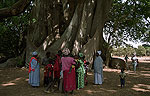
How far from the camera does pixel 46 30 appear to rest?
535 inches

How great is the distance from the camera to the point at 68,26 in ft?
39.3

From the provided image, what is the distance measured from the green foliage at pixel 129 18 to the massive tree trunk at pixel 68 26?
395 centimetres

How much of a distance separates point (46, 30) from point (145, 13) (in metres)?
10.4

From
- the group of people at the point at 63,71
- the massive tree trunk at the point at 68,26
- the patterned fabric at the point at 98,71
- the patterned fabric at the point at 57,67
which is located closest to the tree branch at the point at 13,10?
the group of people at the point at 63,71

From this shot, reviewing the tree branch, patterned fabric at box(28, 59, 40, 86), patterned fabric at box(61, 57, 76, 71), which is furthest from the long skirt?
the tree branch

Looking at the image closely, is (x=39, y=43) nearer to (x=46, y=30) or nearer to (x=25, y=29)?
(x=46, y=30)

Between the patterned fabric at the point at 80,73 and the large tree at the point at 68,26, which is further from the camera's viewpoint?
the large tree at the point at 68,26

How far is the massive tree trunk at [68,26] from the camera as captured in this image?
11.2 m

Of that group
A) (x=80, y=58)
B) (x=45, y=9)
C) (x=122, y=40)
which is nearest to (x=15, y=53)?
(x=45, y=9)

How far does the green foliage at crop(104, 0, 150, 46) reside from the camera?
1519cm

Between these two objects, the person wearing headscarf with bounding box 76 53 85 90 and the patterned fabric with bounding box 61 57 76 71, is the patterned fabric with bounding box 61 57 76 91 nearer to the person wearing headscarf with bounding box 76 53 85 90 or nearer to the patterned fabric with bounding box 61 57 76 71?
the patterned fabric with bounding box 61 57 76 71

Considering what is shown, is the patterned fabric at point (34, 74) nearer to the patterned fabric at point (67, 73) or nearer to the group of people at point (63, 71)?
the group of people at point (63, 71)

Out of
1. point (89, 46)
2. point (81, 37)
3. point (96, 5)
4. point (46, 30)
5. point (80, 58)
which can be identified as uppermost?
point (96, 5)

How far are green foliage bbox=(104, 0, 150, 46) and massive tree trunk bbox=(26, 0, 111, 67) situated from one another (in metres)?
3.95
